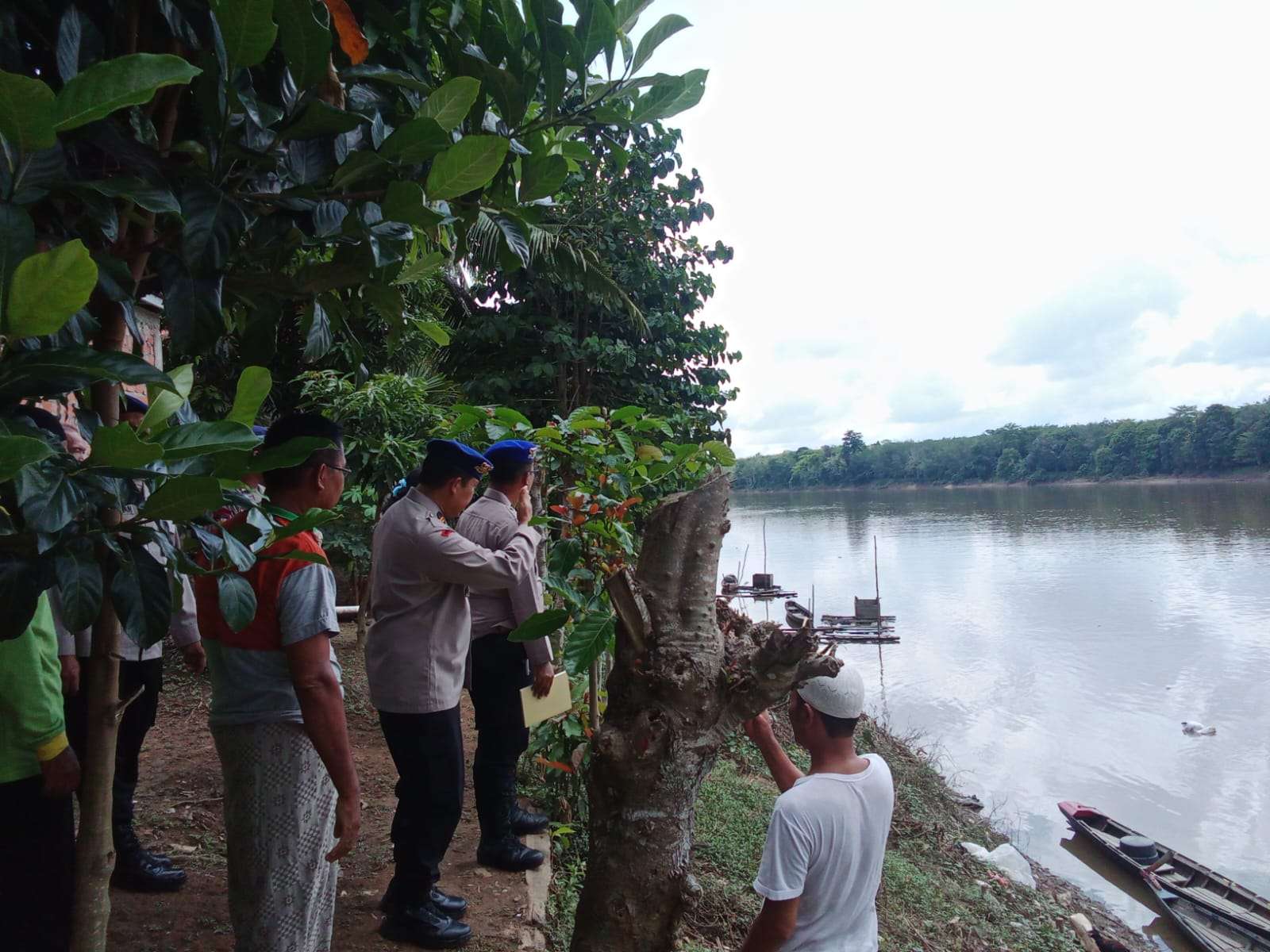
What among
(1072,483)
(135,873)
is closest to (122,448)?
(135,873)

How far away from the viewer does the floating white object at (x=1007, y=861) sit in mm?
7889

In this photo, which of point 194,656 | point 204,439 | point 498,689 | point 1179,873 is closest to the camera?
point 204,439

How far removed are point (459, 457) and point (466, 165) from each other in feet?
5.12

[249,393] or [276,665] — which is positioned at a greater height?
[249,393]

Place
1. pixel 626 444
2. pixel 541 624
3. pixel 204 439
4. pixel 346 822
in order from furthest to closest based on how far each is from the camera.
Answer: pixel 626 444 < pixel 346 822 < pixel 541 624 < pixel 204 439

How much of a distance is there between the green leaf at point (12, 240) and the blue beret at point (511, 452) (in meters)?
2.25

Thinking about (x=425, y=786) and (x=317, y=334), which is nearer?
(x=317, y=334)

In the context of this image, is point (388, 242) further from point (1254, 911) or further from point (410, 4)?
point (1254, 911)

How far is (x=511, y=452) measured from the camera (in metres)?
3.15

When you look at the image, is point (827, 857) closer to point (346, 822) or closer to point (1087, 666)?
point (346, 822)

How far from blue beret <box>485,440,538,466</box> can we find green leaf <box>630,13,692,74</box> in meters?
1.80

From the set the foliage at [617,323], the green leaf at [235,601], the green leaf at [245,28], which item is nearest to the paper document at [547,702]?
the green leaf at [235,601]

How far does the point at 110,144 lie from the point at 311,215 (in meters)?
0.29

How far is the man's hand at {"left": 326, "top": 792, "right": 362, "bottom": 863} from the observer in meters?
1.97
